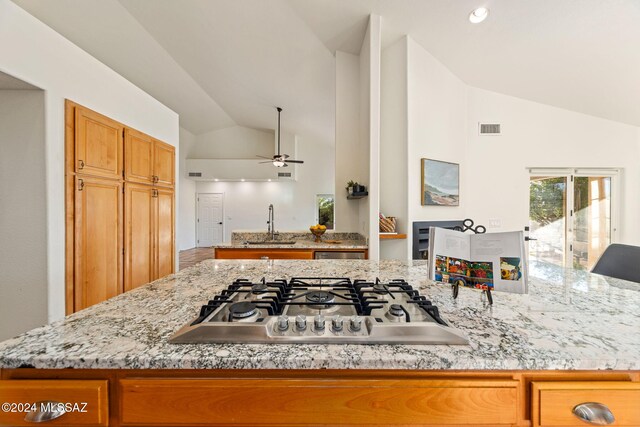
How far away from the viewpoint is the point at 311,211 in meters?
8.34

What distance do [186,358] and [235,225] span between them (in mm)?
8201

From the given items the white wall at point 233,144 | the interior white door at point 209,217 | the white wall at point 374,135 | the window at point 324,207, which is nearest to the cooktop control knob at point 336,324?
the white wall at point 374,135

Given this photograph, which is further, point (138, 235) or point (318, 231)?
point (318, 231)

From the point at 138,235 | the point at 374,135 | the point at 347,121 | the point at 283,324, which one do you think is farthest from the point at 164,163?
the point at 283,324

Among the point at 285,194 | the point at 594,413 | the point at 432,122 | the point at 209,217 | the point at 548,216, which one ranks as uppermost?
the point at 432,122

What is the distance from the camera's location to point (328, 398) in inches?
23.7

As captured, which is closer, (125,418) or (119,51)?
(125,418)

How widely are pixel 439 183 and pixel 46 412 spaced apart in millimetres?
3686

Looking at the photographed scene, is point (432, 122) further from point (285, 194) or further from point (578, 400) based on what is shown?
point (285, 194)

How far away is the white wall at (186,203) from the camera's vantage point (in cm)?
766

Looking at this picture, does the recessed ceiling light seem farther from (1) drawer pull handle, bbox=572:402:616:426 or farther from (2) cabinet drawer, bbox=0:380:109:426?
(2) cabinet drawer, bbox=0:380:109:426

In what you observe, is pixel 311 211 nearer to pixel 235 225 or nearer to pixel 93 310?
pixel 235 225

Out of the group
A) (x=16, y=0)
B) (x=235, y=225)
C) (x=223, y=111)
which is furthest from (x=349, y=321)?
(x=235, y=225)

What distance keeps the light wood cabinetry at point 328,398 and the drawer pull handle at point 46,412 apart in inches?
1.7
